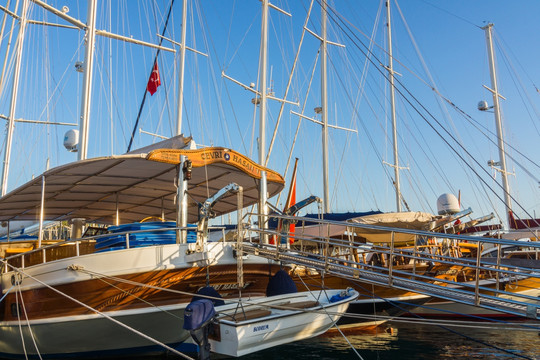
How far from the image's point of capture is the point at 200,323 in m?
7.24

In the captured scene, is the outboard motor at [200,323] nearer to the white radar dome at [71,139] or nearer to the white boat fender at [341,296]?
the white boat fender at [341,296]

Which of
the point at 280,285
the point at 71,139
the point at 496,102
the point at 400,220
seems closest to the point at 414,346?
the point at 280,285

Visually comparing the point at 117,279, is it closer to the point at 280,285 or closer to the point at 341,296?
the point at 280,285

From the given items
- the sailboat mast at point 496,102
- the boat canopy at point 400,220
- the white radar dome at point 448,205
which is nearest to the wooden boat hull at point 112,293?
the boat canopy at point 400,220

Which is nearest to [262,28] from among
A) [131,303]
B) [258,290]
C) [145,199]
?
[145,199]

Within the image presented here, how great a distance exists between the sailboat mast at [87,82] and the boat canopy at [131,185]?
1.64 m

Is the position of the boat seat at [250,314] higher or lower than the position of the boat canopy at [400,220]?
lower

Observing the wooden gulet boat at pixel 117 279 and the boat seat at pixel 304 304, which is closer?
the wooden gulet boat at pixel 117 279

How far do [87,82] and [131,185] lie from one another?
13.1 ft

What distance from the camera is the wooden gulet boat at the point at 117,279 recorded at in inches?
342

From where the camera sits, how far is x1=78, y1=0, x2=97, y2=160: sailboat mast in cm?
1343

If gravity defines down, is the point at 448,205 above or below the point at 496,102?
below

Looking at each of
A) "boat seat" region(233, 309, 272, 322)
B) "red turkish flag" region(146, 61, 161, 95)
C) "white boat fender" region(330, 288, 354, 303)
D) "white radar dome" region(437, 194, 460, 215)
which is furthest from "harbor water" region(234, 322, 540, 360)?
"red turkish flag" region(146, 61, 161, 95)

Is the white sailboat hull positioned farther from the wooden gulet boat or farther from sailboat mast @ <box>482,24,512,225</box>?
sailboat mast @ <box>482,24,512,225</box>
